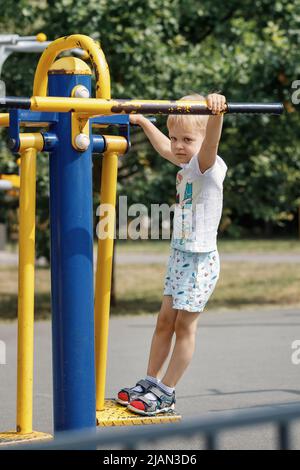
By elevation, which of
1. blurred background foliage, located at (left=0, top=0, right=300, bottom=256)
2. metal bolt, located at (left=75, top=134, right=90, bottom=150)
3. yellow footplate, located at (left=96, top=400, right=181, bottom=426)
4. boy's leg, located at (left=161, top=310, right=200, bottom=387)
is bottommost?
yellow footplate, located at (left=96, top=400, right=181, bottom=426)

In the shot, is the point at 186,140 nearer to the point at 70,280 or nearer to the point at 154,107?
the point at 154,107

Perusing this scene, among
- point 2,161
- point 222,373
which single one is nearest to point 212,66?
point 2,161

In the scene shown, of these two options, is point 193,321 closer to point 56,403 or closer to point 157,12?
point 56,403

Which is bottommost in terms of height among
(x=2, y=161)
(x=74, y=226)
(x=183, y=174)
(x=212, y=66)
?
(x=74, y=226)

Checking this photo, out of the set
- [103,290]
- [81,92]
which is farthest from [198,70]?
[81,92]

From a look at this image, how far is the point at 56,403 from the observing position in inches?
153

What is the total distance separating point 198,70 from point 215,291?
4854 mm

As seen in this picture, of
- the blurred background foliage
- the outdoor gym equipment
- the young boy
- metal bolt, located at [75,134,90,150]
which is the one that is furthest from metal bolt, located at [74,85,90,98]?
the blurred background foliage

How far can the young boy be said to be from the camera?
4.48 meters

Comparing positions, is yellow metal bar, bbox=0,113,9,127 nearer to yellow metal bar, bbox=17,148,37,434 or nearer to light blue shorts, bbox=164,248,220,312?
yellow metal bar, bbox=17,148,37,434

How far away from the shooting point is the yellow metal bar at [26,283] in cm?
396

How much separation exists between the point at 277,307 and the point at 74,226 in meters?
7.98
